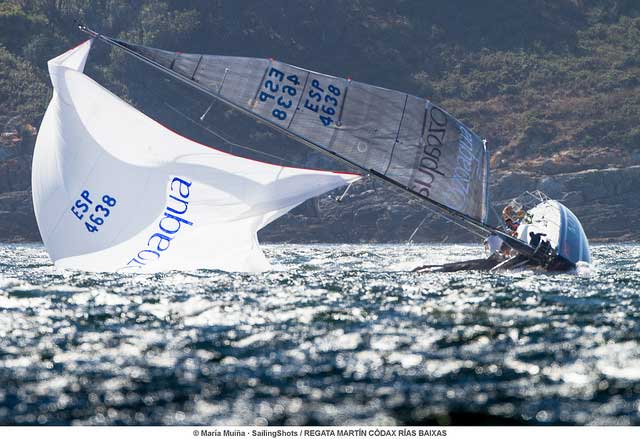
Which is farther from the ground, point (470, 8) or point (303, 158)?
point (470, 8)

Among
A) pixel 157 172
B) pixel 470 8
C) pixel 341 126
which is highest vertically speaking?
pixel 470 8

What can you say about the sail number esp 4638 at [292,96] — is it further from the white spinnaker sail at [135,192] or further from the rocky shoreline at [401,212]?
the rocky shoreline at [401,212]

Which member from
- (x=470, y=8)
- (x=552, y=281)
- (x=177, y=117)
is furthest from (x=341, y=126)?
(x=470, y=8)

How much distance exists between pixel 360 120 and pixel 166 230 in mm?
5472

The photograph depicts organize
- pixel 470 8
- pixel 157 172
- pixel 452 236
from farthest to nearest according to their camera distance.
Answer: pixel 470 8 < pixel 452 236 < pixel 157 172

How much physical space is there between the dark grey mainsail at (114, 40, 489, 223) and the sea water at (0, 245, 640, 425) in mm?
3718

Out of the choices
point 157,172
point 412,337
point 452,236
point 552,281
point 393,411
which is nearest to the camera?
point 393,411

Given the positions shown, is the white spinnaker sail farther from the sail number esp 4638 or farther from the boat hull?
the boat hull

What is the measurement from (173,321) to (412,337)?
435 cm

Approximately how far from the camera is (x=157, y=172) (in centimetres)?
2508

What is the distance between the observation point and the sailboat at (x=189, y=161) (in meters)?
24.5

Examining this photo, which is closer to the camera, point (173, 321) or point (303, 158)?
point (173, 321)

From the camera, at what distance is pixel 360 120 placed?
26281 millimetres

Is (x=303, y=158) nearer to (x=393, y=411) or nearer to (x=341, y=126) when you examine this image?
(x=341, y=126)
